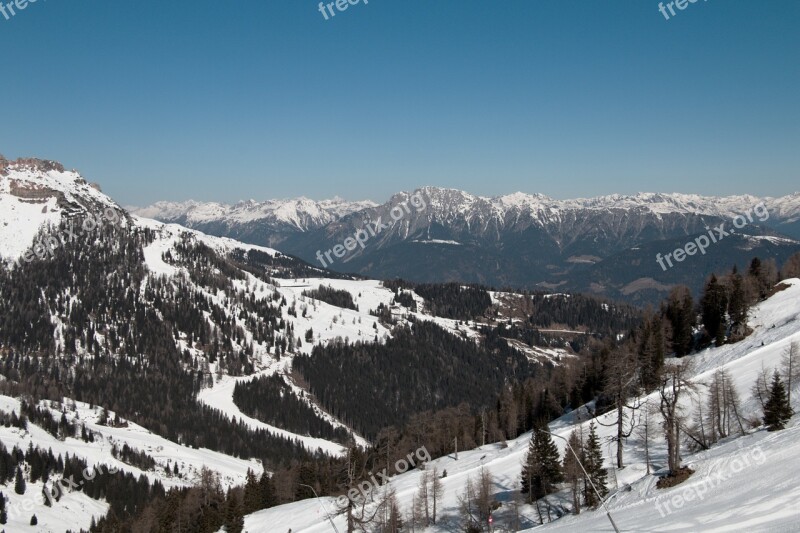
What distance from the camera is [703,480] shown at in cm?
3769

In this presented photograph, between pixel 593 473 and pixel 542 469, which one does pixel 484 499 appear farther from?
pixel 593 473

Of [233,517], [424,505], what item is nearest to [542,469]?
[424,505]

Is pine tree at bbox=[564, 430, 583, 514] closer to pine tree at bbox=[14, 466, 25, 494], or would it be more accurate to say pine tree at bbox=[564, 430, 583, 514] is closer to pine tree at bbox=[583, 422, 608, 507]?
pine tree at bbox=[583, 422, 608, 507]

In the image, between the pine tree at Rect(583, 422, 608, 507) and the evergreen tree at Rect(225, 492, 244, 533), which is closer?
the pine tree at Rect(583, 422, 608, 507)

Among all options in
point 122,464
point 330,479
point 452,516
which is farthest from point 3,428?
point 452,516

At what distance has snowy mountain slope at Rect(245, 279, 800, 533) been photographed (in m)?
27.2

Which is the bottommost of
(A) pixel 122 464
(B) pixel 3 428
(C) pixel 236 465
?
(C) pixel 236 465

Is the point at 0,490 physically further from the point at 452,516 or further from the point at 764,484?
the point at 764,484

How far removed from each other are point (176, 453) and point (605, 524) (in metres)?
177

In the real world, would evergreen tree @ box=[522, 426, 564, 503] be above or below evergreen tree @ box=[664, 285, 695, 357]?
below

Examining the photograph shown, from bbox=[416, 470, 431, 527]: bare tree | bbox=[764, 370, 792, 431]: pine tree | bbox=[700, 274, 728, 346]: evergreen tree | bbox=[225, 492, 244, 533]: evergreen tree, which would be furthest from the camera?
bbox=[700, 274, 728, 346]: evergreen tree

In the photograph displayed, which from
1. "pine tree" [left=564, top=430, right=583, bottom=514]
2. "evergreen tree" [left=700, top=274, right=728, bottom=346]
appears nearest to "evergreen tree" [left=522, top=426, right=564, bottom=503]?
"pine tree" [left=564, top=430, right=583, bottom=514]

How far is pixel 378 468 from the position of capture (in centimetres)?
11494

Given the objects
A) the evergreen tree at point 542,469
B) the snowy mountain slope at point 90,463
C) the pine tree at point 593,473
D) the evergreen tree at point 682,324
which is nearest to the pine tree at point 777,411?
the pine tree at point 593,473
